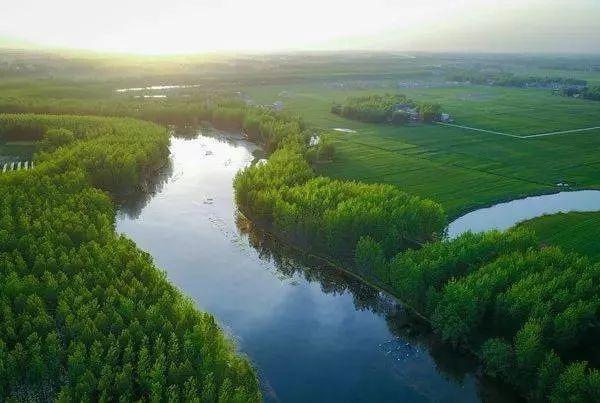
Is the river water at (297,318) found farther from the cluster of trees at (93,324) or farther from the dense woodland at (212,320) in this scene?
the cluster of trees at (93,324)

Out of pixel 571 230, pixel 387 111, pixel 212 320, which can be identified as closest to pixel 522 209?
pixel 571 230

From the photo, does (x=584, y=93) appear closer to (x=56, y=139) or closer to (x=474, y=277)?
(x=56, y=139)

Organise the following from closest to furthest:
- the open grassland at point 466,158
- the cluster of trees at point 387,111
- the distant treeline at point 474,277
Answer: the distant treeline at point 474,277 < the open grassland at point 466,158 < the cluster of trees at point 387,111

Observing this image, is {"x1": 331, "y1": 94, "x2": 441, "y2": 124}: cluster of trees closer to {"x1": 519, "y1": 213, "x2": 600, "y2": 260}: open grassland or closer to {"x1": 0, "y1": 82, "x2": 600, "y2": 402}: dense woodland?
{"x1": 0, "y1": 82, "x2": 600, "y2": 402}: dense woodland

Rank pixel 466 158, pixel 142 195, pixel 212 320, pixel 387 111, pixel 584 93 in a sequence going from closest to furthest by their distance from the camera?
1. pixel 212 320
2. pixel 142 195
3. pixel 466 158
4. pixel 387 111
5. pixel 584 93

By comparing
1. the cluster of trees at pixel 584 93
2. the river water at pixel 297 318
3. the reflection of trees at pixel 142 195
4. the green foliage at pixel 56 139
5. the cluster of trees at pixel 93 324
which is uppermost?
the cluster of trees at pixel 584 93

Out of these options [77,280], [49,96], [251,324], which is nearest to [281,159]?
[251,324]

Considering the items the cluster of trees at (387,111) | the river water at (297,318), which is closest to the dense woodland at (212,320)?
the river water at (297,318)
